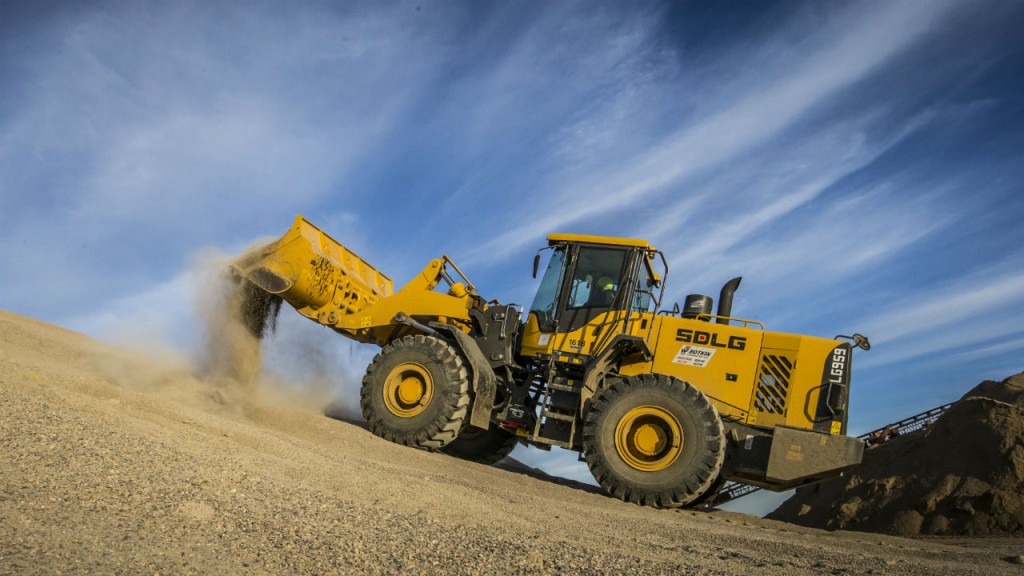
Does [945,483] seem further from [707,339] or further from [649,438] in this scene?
[649,438]

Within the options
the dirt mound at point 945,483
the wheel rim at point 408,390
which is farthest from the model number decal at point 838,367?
the wheel rim at point 408,390

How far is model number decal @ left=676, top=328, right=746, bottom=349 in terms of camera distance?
875 cm

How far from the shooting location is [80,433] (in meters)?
5.02

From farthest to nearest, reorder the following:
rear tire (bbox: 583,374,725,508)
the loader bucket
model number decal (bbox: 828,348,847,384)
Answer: the loader bucket, model number decal (bbox: 828,348,847,384), rear tire (bbox: 583,374,725,508)

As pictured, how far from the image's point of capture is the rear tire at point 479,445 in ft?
36.6

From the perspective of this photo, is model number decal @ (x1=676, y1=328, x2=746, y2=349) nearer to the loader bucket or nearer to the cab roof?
the cab roof

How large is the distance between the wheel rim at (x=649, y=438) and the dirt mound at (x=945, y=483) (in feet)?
14.7

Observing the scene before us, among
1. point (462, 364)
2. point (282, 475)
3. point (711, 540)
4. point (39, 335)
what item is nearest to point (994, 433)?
point (711, 540)

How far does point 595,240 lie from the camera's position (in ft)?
31.7

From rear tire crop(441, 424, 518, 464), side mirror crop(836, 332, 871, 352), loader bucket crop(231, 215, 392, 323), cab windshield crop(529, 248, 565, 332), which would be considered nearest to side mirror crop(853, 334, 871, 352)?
side mirror crop(836, 332, 871, 352)

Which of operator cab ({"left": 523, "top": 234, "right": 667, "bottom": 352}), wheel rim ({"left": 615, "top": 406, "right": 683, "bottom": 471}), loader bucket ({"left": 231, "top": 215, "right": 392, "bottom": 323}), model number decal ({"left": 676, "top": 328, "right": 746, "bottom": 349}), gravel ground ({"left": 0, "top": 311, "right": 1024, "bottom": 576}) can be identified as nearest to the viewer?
gravel ground ({"left": 0, "top": 311, "right": 1024, "bottom": 576})

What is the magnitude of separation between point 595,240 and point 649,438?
111 inches

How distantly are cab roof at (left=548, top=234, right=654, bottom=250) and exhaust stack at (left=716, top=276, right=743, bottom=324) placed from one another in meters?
1.14

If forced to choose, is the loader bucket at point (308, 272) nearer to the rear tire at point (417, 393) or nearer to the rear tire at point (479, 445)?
the rear tire at point (417, 393)
